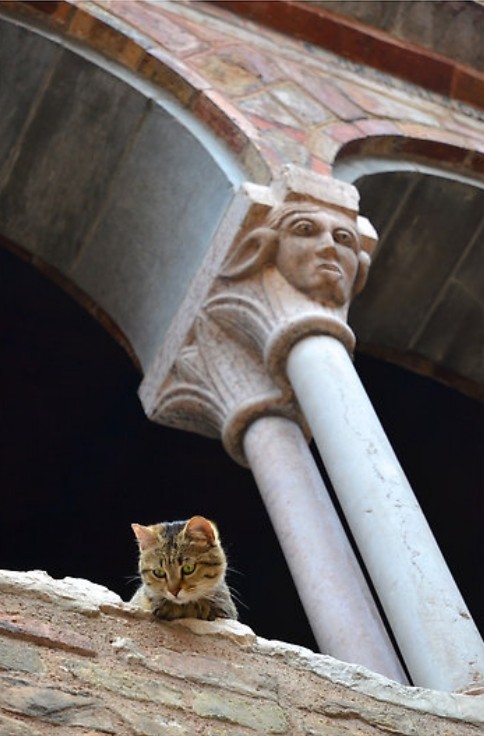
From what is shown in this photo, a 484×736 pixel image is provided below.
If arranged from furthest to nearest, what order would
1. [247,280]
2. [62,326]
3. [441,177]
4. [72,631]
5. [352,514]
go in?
1. [62,326]
2. [441,177]
3. [247,280]
4. [352,514]
5. [72,631]

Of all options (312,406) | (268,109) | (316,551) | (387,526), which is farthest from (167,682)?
(268,109)

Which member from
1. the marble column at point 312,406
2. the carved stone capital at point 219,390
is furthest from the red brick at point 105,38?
the carved stone capital at point 219,390

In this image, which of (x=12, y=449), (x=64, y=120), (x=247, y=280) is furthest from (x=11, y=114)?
(x=12, y=449)

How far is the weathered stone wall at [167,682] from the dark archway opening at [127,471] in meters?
4.34

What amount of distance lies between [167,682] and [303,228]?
2513mm

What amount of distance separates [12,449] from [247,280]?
296cm

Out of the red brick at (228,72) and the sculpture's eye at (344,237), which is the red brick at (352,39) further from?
the sculpture's eye at (344,237)

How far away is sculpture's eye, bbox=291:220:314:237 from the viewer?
4895 millimetres

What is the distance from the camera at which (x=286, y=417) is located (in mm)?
4598

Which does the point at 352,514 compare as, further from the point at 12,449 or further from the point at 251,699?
the point at 12,449

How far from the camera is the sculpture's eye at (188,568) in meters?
2.74

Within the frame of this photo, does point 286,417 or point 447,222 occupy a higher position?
point 447,222

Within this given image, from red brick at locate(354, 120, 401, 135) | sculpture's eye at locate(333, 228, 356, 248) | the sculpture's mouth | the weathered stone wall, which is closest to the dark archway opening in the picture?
red brick at locate(354, 120, 401, 135)

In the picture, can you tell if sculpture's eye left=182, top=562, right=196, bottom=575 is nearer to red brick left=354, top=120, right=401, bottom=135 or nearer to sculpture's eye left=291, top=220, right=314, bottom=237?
sculpture's eye left=291, top=220, right=314, bottom=237
